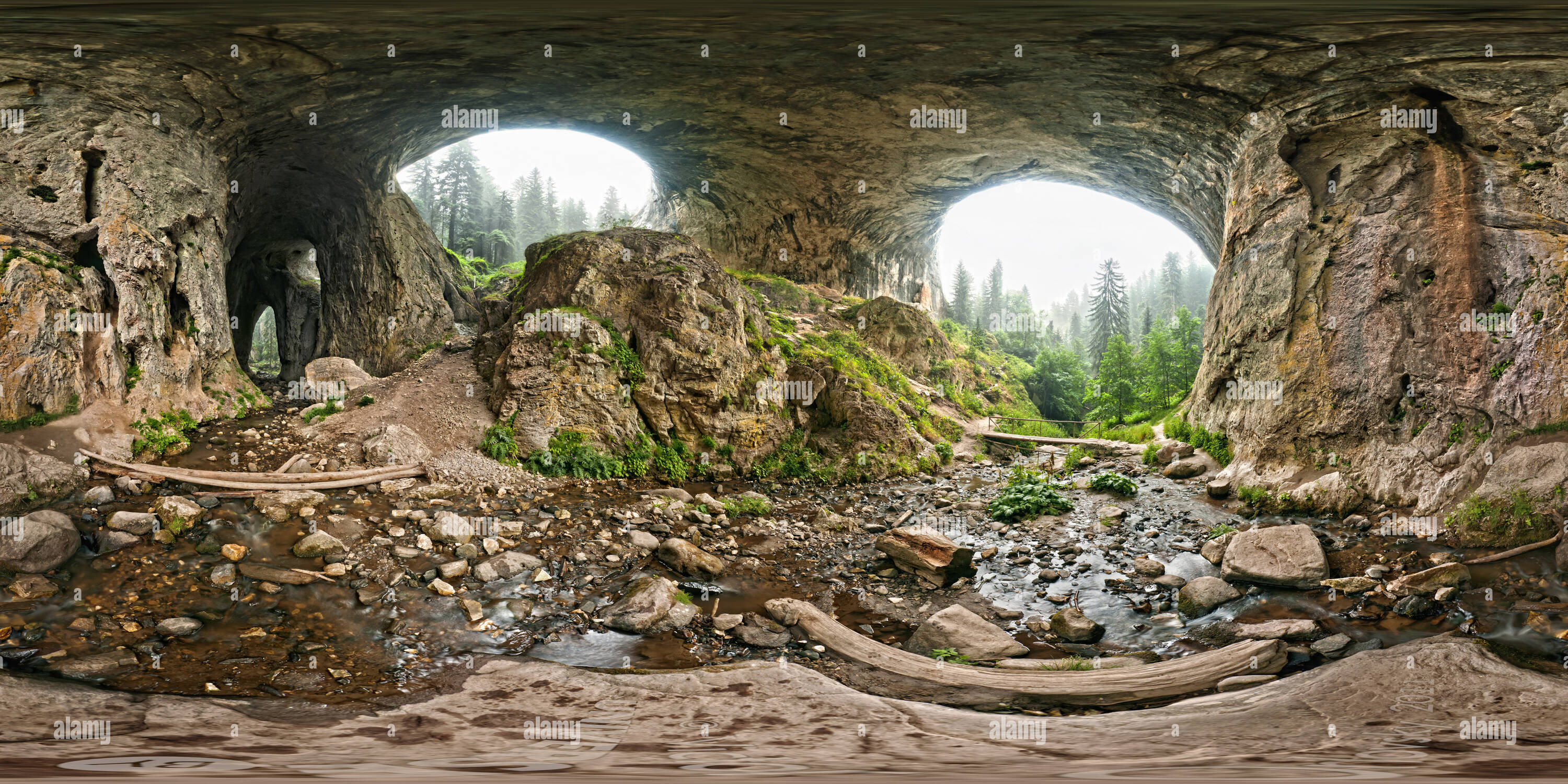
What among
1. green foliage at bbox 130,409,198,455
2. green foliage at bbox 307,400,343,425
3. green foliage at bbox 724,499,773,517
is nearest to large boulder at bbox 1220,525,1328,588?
green foliage at bbox 724,499,773,517

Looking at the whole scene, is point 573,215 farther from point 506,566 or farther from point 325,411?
point 506,566

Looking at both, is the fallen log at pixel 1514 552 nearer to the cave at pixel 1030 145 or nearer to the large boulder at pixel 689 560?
the cave at pixel 1030 145

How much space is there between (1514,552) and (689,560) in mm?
7186

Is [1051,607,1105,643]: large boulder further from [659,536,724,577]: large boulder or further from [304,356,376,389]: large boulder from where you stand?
[304,356,376,389]: large boulder

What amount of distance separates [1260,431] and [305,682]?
11501mm

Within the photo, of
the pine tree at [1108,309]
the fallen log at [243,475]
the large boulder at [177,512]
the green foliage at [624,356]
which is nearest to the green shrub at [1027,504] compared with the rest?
the green foliage at [624,356]

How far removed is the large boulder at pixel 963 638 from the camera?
4.36 metres

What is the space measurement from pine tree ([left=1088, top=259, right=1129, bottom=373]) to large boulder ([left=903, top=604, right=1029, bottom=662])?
34664mm

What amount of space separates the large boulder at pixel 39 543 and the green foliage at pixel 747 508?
5746 mm

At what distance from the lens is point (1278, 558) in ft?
18.1

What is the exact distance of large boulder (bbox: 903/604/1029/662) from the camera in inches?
172

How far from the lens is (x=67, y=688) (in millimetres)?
3293

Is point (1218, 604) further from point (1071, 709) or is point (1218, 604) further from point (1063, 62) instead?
point (1063, 62)

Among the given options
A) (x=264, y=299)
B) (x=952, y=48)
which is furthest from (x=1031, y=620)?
(x=264, y=299)
